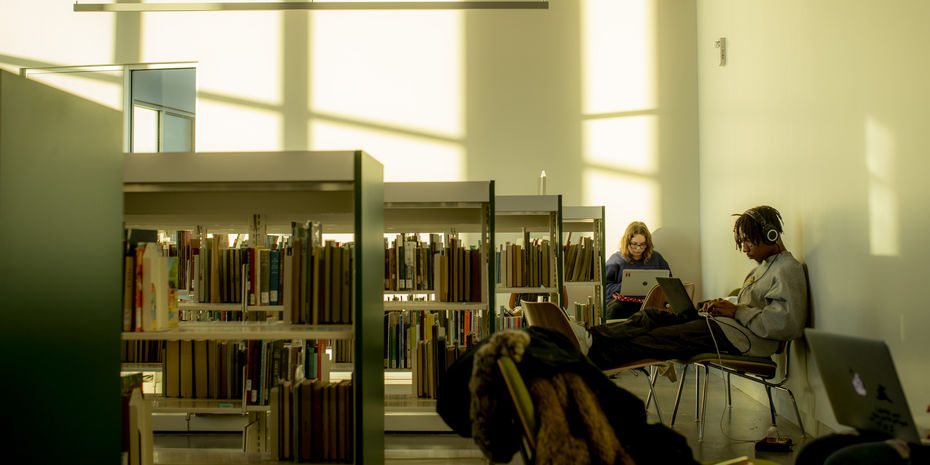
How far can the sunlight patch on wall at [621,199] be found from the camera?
25.2 ft

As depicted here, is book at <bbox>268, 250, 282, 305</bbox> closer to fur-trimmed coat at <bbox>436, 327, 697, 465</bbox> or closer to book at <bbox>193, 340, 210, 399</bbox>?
book at <bbox>193, 340, 210, 399</bbox>

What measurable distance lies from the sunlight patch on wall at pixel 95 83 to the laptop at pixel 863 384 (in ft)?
27.5

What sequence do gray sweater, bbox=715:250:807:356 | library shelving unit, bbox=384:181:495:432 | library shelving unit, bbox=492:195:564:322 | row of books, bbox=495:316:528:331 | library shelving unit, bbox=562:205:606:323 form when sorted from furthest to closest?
row of books, bbox=495:316:528:331 < library shelving unit, bbox=562:205:606:323 < library shelving unit, bbox=492:195:564:322 < gray sweater, bbox=715:250:807:356 < library shelving unit, bbox=384:181:495:432

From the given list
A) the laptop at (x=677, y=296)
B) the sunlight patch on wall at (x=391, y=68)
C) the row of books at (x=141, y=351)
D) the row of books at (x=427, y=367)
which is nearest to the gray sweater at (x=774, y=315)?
the laptop at (x=677, y=296)

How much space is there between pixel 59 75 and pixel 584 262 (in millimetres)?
7064

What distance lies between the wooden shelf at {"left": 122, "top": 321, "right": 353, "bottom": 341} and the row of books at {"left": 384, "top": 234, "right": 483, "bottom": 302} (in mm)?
1486

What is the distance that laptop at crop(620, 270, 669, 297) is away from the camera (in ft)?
→ 19.9

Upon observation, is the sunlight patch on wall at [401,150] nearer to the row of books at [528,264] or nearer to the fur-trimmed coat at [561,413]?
the row of books at [528,264]

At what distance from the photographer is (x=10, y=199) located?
4.97ft

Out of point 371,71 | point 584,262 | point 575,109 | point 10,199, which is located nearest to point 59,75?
point 371,71

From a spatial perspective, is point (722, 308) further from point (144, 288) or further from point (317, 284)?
point (144, 288)

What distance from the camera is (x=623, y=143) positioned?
25.5 ft

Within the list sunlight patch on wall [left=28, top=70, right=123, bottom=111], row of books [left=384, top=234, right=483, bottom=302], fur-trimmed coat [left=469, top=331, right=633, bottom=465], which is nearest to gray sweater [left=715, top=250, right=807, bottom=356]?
row of books [left=384, top=234, right=483, bottom=302]

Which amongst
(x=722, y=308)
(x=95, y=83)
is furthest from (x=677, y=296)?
(x=95, y=83)
